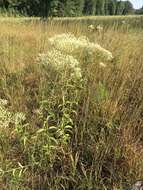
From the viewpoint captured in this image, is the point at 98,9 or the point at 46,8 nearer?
the point at 46,8

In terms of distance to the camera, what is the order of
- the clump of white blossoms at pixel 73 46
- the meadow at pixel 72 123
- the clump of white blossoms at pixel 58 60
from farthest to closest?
the clump of white blossoms at pixel 73 46 → the clump of white blossoms at pixel 58 60 → the meadow at pixel 72 123

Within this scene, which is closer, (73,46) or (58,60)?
(58,60)

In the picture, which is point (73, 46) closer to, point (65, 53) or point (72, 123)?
point (65, 53)

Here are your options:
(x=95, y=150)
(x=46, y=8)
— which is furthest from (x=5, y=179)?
(x=46, y=8)

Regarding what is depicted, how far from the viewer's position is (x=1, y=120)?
2758mm

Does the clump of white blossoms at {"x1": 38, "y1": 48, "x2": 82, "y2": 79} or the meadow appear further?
the clump of white blossoms at {"x1": 38, "y1": 48, "x2": 82, "y2": 79}

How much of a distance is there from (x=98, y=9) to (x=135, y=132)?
90680 millimetres

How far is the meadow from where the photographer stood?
2.71m

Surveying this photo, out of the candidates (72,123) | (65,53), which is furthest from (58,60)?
(72,123)

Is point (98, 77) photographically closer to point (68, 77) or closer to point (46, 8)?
point (68, 77)

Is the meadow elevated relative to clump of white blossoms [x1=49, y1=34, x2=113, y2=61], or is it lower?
lower

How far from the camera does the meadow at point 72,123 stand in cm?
271

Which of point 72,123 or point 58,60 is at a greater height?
point 58,60

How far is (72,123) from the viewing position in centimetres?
304
